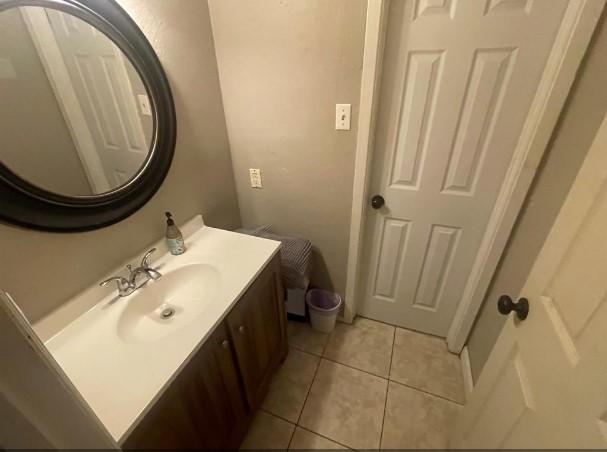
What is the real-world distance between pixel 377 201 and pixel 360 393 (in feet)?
3.31

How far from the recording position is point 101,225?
0.90 m

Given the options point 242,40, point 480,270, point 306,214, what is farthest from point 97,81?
point 480,270

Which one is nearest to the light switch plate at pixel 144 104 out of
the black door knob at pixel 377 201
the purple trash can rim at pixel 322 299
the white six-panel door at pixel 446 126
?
the white six-panel door at pixel 446 126

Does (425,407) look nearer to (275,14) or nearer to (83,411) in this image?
(83,411)

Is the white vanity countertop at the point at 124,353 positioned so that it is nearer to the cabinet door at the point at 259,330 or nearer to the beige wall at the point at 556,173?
the cabinet door at the point at 259,330

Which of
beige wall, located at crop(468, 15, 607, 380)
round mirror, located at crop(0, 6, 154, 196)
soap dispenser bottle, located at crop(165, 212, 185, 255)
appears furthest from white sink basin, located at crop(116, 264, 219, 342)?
beige wall, located at crop(468, 15, 607, 380)

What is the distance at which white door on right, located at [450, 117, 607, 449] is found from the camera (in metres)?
0.49

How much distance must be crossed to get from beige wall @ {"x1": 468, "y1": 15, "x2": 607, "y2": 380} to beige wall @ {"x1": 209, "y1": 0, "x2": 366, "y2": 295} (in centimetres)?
72

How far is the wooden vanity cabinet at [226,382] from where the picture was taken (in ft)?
2.40

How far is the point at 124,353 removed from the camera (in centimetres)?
77

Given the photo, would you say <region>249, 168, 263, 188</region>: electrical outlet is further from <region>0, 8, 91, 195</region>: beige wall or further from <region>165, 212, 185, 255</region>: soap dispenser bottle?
<region>0, 8, 91, 195</region>: beige wall

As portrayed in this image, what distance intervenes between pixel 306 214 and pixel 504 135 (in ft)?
3.16

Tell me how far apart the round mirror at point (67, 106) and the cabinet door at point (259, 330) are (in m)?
0.62

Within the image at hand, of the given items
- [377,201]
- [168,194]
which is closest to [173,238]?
A: [168,194]
